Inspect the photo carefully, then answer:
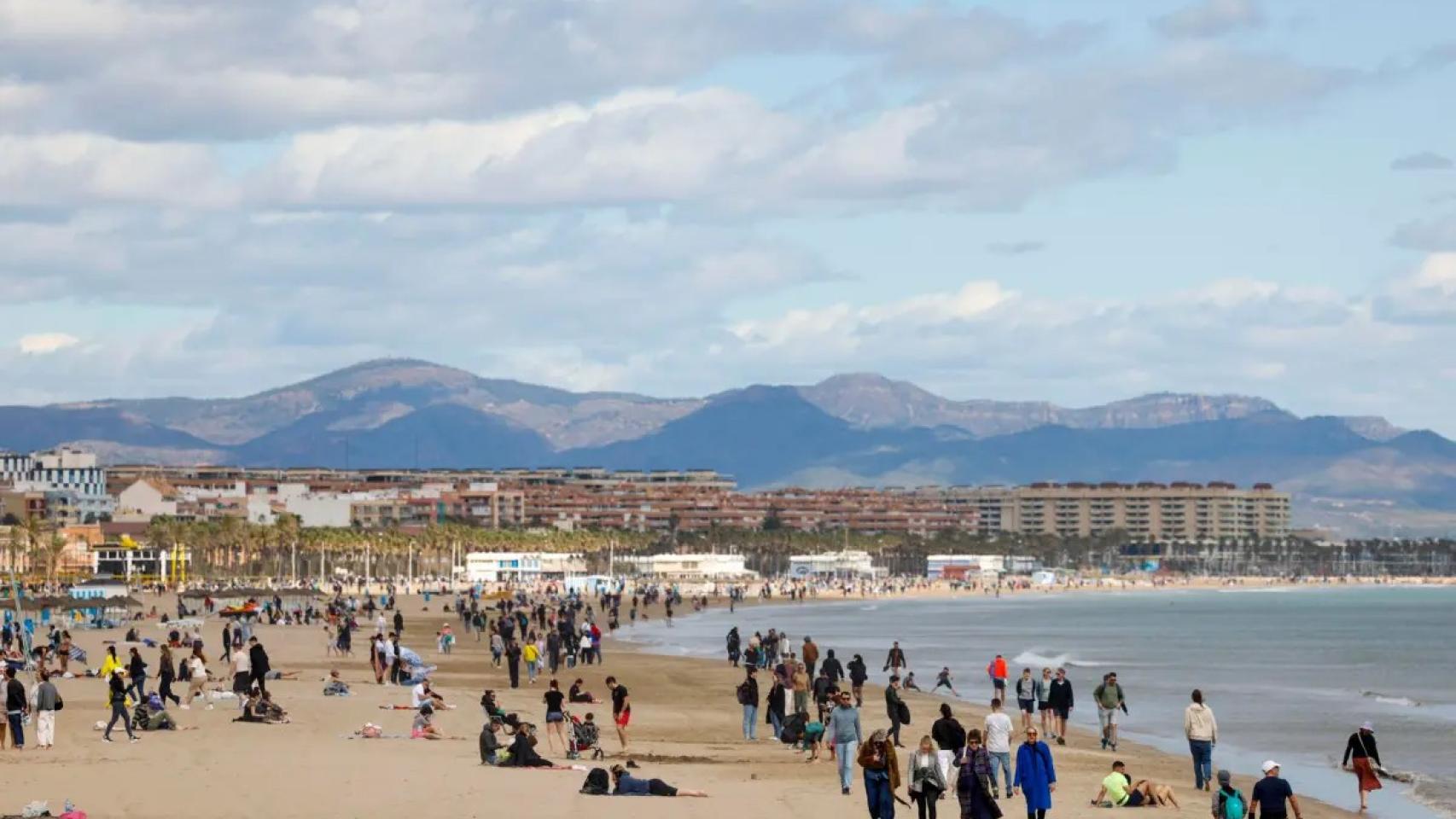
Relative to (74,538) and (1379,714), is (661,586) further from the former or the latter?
(1379,714)

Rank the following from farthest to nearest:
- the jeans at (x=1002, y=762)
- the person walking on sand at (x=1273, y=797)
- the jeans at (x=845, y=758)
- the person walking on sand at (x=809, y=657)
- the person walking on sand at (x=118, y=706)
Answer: the person walking on sand at (x=809, y=657)
the person walking on sand at (x=118, y=706)
the jeans at (x=1002, y=762)
the jeans at (x=845, y=758)
the person walking on sand at (x=1273, y=797)

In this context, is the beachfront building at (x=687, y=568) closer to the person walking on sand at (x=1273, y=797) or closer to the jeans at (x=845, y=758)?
the jeans at (x=845, y=758)

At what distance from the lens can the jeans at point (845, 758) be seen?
2552 cm

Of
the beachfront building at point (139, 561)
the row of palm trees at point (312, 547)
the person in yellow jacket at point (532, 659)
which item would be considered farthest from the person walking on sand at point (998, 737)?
the row of palm trees at point (312, 547)

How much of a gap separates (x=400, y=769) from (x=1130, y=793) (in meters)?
8.74

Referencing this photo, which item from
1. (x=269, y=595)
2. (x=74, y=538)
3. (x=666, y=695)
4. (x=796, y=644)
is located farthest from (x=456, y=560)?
(x=666, y=695)

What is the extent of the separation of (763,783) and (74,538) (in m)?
143

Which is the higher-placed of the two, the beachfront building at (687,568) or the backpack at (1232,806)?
the beachfront building at (687,568)

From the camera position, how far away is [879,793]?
72.2 feet

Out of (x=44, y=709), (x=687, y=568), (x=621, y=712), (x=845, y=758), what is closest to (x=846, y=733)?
(x=845, y=758)

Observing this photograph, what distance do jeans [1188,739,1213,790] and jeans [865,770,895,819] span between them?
6466mm

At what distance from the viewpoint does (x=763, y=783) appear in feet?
87.2

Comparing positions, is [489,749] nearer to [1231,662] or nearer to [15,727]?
[15,727]

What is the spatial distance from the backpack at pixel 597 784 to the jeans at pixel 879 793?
365 centimetres
